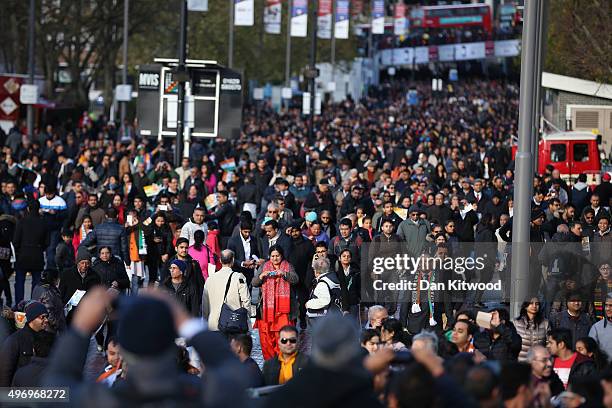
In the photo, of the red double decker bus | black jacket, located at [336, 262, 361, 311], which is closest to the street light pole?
black jacket, located at [336, 262, 361, 311]

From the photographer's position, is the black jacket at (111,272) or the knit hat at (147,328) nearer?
the knit hat at (147,328)

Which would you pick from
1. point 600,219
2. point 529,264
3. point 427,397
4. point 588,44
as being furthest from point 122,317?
point 588,44

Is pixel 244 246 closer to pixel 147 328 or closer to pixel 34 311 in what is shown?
pixel 34 311

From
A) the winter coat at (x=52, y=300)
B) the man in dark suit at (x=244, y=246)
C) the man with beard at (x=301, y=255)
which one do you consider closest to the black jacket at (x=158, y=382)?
the winter coat at (x=52, y=300)

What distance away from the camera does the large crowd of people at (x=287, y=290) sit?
5.97 m

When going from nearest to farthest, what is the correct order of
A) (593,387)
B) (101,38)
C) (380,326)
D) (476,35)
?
(593,387), (380,326), (101,38), (476,35)

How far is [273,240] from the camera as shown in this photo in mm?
18891

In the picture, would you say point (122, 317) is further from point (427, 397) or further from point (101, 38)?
point (101, 38)

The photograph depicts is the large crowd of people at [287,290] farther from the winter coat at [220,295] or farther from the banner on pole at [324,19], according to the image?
the banner on pole at [324,19]

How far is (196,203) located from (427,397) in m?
17.0

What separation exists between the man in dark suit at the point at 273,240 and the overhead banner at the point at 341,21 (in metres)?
45.0

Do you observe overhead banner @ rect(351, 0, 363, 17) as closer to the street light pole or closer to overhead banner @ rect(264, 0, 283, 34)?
overhead banner @ rect(264, 0, 283, 34)

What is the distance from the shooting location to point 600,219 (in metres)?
19.8

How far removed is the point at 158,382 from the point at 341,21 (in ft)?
196
